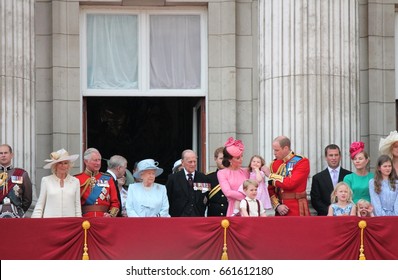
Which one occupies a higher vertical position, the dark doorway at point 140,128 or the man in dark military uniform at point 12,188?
the dark doorway at point 140,128

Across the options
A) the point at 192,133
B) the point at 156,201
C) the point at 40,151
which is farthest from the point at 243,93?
the point at 156,201

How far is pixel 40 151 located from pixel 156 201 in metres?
4.73

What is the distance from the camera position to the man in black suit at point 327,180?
1764 centimetres

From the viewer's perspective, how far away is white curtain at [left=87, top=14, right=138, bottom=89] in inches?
837

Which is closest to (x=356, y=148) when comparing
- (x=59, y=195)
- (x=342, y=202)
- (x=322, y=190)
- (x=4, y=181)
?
(x=322, y=190)

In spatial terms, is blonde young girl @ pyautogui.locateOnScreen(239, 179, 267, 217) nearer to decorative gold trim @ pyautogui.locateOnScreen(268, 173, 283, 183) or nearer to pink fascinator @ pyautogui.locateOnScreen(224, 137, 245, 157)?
pink fascinator @ pyautogui.locateOnScreen(224, 137, 245, 157)

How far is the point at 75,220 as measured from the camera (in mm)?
15875

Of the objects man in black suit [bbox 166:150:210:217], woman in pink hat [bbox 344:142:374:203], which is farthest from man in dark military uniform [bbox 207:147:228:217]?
woman in pink hat [bbox 344:142:374:203]

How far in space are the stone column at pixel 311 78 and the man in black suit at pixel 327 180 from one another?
1.09 metres

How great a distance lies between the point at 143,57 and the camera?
21.3 m

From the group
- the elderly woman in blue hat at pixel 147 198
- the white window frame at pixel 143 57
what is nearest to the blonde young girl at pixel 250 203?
the elderly woman in blue hat at pixel 147 198

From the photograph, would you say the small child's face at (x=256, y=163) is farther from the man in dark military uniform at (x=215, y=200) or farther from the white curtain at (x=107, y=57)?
the white curtain at (x=107, y=57)

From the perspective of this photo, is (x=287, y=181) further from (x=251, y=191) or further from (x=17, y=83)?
(x=17, y=83)

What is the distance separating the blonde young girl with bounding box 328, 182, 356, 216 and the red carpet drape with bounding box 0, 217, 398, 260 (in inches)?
21.0
